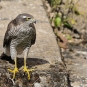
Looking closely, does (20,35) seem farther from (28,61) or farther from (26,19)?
(28,61)

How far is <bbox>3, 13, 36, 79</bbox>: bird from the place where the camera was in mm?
5363

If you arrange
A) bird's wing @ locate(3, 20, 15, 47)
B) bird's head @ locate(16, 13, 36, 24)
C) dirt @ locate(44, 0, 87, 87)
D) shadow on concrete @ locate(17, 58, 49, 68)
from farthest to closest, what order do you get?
dirt @ locate(44, 0, 87, 87) < shadow on concrete @ locate(17, 58, 49, 68) < bird's wing @ locate(3, 20, 15, 47) < bird's head @ locate(16, 13, 36, 24)

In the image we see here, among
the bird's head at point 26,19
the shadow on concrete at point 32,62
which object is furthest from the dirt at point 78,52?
the bird's head at point 26,19

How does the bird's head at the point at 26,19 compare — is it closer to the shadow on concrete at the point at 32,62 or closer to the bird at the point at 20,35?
the bird at the point at 20,35

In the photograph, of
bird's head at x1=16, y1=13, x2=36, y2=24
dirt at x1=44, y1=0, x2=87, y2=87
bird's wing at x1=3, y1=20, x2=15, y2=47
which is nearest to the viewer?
bird's head at x1=16, y1=13, x2=36, y2=24

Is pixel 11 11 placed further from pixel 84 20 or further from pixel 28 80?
pixel 28 80

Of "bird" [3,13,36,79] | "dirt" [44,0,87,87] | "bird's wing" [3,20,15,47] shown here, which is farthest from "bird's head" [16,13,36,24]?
"dirt" [44,0,87,87]

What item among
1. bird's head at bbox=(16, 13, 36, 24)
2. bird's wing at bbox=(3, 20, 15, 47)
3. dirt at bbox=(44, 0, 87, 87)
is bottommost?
dirt at bbox=(44, 0, 87, 87)

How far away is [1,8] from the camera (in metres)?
8.89

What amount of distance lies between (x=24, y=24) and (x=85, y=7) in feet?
17.8

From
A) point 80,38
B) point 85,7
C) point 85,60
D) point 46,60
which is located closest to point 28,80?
point 46,60

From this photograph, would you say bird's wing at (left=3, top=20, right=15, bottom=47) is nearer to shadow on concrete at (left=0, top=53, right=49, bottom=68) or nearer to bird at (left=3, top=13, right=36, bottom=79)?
bird at (left=3, top=13, right=36, bottom=79)

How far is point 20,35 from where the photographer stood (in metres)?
5.41

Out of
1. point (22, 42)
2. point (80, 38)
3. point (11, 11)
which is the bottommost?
point (80, 38)
